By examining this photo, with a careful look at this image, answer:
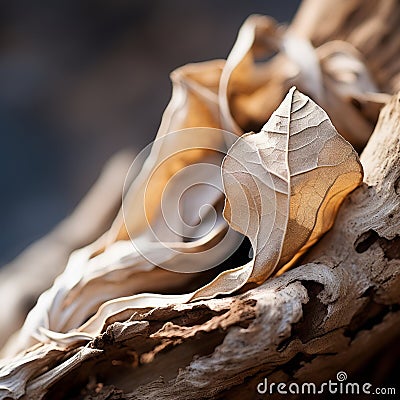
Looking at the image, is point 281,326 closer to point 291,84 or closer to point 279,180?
point 279,180

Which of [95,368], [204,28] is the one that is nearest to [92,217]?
[95,368]

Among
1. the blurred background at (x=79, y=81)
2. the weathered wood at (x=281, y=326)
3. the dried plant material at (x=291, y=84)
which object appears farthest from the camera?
the blurred background at (x=79, y=81)

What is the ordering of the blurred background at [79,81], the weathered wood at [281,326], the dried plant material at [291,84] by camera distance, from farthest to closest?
the blurred background at [79,81]
the dried plant material at [291,84]
the weathered wood at [281,326]

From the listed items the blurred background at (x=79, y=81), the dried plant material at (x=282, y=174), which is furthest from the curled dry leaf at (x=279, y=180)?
the blurred background at (x=79, y=81)

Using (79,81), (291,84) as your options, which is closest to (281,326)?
(291,84)

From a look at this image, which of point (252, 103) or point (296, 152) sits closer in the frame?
point (296, 152)

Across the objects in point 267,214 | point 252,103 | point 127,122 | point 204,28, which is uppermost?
point 204,28

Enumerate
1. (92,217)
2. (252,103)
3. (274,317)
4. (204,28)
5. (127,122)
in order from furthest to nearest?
(204,28), (127,122), (92,217), (252,103), (274,317)

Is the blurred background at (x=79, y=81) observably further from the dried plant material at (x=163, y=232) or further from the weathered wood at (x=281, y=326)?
the weathered wood at (x=281, y=326)

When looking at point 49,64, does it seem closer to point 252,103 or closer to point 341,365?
point 252,103
